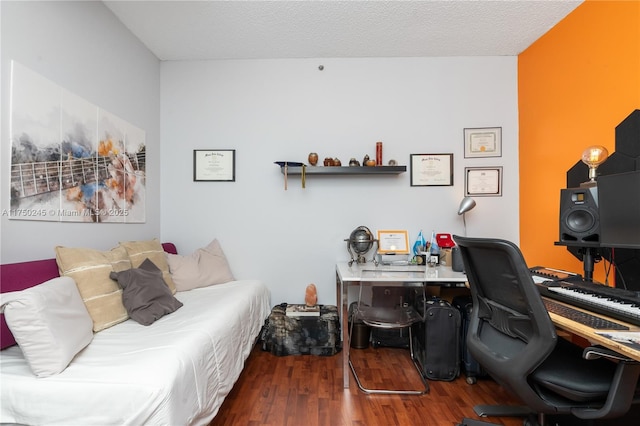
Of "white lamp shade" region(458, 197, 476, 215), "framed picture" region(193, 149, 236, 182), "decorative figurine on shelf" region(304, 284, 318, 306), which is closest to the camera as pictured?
"white lamp shade" region(458, 197, 476, 215)

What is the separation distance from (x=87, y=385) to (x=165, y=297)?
0.85 m

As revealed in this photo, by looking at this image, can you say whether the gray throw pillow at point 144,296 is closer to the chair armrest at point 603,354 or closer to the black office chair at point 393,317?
the black office chair at point 393,317

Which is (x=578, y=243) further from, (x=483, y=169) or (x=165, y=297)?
(x=165, y=297)

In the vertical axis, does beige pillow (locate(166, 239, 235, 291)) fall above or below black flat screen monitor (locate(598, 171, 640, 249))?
below

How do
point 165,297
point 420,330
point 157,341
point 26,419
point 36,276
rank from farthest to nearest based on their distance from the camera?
point 420,330
point 165,297
point 36,276
point 157,341
point 26,419

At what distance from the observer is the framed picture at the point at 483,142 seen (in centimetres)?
294

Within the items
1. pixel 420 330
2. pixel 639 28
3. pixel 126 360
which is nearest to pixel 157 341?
pixel 126 360

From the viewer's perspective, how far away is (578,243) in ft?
5.63

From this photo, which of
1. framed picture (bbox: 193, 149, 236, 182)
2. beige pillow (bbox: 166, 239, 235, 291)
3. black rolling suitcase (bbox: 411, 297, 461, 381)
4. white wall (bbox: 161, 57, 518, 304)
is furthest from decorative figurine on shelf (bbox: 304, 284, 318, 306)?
framed picture (bbox: 193, 149, 236, 182)

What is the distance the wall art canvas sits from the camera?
1595mm

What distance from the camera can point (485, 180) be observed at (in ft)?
9.66

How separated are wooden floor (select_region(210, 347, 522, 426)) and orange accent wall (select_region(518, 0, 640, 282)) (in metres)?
1.32

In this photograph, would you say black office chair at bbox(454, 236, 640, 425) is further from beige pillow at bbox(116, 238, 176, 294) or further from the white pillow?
beige pillow at bbox(116, 238, 176, 294)

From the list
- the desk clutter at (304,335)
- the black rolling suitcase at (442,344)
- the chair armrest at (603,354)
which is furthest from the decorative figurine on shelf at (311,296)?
the chair armrest at (603,354)
